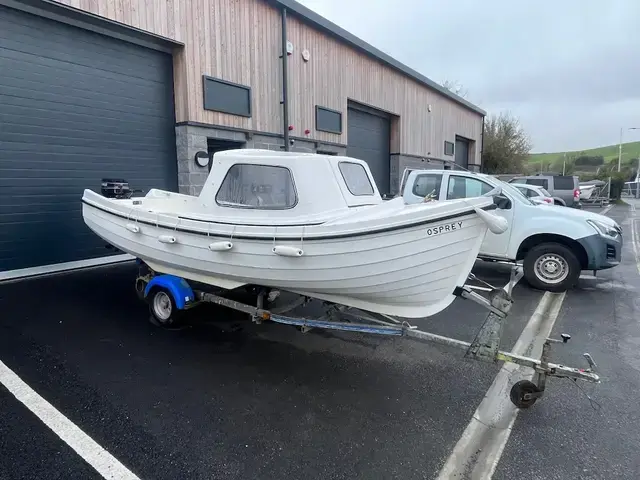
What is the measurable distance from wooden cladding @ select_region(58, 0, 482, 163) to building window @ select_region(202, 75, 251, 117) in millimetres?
116

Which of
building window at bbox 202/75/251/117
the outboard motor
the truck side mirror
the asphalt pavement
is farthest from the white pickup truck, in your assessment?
building window at bbox 202/75/251/117

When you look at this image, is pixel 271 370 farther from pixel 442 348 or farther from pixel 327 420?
pixel 442 348

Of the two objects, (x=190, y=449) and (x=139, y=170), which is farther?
(x=139, y=170)

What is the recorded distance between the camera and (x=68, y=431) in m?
2.79

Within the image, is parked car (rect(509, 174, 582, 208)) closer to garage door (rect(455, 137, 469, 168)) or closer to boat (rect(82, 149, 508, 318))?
garage door (rect(455, 137, 469, 168))

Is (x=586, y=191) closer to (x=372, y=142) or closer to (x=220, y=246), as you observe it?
(x=372, y=142)

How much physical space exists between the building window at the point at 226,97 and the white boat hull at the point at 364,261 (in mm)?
5894

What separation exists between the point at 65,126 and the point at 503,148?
111 ft

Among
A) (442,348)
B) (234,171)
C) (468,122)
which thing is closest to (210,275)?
(234,171)

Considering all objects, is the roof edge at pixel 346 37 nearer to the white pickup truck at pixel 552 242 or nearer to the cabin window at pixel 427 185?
the cabin window at pixel 427 185

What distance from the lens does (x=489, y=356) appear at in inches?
129

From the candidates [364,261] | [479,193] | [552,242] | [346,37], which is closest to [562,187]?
[346,37]

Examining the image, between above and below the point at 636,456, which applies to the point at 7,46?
above

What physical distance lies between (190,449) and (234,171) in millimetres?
2772
